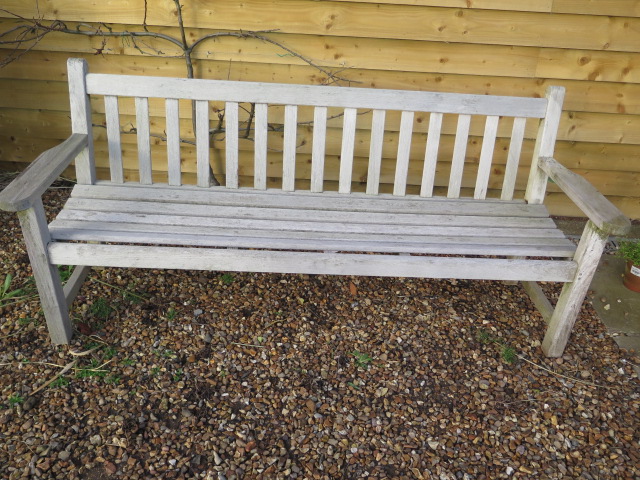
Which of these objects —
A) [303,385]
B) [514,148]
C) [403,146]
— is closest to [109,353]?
[303,385]

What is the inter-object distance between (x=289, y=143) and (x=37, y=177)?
112cm

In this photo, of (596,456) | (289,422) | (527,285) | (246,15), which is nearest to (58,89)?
(246,15)

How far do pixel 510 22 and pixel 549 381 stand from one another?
79.7 inches

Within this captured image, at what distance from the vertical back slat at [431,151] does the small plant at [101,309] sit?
162 centimetres

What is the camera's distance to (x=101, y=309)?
278 cm

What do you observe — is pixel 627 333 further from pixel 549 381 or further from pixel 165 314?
pixel 165 314

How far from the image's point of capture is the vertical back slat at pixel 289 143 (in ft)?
9.12

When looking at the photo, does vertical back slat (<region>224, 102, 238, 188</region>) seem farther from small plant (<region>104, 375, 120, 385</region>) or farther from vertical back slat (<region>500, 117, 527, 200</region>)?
vertical back slat (<region>500, 117, 527, 200</region>)

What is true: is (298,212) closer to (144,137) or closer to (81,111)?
(144,137)

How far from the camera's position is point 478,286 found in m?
3.19

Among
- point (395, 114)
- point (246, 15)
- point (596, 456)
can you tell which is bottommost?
point (596, 456)

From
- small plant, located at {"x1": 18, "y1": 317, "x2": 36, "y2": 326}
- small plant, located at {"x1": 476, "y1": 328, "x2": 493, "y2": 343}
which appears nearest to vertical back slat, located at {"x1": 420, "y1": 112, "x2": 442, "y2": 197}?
small plant, located at {"x1": 476, "y1": 328, "x2": 493, "y2": 343}

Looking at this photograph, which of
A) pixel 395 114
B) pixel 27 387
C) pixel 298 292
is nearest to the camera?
pixel 27 387

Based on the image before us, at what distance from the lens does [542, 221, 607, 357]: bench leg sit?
2.36 m
